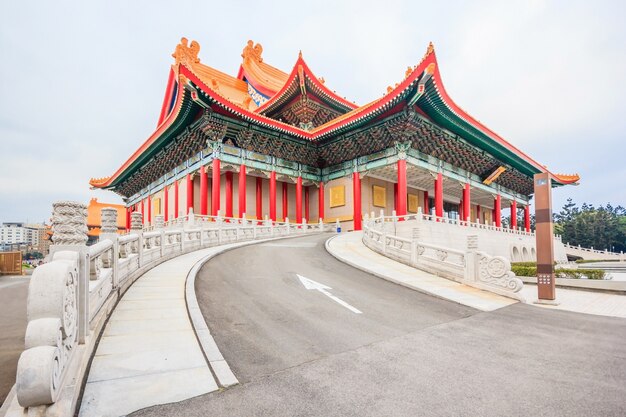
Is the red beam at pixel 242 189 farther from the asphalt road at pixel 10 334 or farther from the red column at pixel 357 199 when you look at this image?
the asphalt road at pixel 10 334

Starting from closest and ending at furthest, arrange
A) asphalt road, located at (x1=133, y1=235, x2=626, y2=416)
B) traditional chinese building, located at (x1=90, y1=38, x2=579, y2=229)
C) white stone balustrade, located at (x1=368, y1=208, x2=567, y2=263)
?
asphalt road, located at (x1=133, y1=235, x2=626, y2=416)
white stone balustrade, located at (x1=368, y1=208, x2=567, y2=263)
traditional chinese building, located at (x1=90, y1=38, x2=579, y2=229)

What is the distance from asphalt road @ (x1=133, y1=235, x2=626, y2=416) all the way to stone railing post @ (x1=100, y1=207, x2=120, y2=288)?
1580mm

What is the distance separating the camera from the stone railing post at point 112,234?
19.2 feet

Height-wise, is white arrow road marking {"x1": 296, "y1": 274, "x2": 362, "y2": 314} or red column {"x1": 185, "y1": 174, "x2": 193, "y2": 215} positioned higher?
red column {"x1": 185, "y1": 174, "x2": 193, "y2": 215}

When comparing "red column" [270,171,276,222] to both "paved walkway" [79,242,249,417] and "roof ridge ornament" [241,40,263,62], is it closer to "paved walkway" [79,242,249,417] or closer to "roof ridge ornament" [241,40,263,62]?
"roof ridge ornament" [241,40,263,62]

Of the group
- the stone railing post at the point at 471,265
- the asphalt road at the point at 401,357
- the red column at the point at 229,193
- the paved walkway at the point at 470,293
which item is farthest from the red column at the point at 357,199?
the asphalt road at the point at 401,357

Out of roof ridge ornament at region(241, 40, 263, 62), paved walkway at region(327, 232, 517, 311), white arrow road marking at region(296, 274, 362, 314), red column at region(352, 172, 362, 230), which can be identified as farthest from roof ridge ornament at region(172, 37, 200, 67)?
white arrow road marking at region(296, 274, 362, 314)

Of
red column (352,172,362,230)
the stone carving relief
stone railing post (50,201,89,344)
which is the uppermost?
red column (352,172,362,230)

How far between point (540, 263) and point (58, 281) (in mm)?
8864

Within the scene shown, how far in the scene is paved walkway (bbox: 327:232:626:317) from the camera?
7043 millimetres

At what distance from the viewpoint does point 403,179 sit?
821 inches

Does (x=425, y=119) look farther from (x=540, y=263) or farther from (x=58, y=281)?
(x=58, y=281)

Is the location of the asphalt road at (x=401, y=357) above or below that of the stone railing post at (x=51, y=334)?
below

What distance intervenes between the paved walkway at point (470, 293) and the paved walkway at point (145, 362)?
5.38 metres
